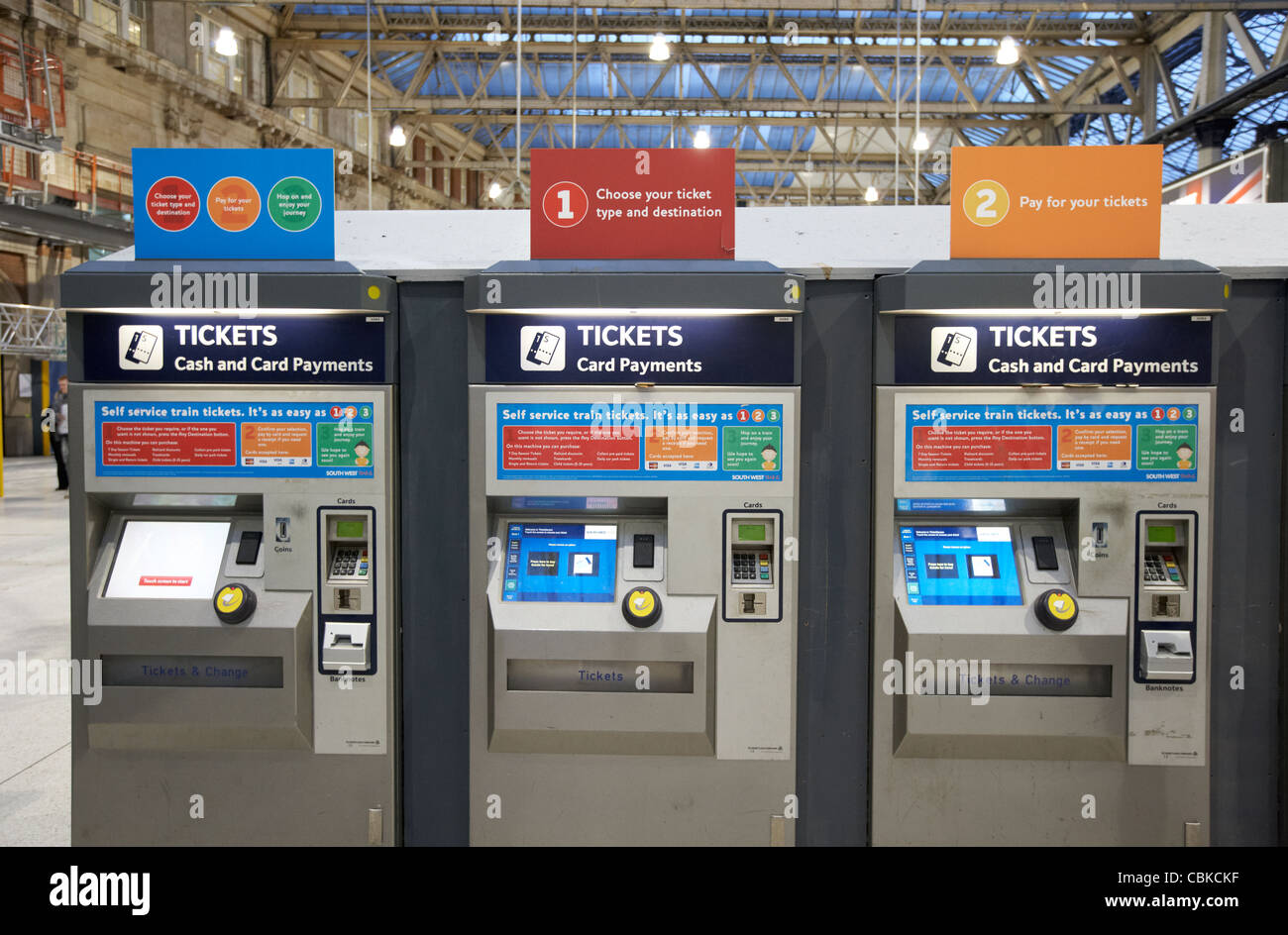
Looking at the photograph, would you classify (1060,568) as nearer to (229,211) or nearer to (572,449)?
(572,449)

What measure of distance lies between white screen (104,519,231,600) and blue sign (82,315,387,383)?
47cm

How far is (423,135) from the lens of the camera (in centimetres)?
1780

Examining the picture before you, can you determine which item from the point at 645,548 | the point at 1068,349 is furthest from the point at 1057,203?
the point at 645,548

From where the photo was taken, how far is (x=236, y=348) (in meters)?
2.66

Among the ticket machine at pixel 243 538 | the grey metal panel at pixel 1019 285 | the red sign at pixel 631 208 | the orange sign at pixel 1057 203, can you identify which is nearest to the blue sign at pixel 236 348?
the ticket machine at pixel 243 538

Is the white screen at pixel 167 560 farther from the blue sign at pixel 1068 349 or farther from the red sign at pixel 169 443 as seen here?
the blue sign at pixel 1068 349

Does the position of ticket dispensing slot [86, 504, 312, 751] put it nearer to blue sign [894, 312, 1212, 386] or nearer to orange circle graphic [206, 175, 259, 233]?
orange circle graphic [206, 175, 259, 233]

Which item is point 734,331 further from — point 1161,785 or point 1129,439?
point 1161,785

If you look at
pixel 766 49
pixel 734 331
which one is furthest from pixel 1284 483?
pixel 766 49

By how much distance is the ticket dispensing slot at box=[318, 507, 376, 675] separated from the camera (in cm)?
265

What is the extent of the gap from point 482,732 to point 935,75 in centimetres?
1367

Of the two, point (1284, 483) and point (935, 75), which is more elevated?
point (935, 75)

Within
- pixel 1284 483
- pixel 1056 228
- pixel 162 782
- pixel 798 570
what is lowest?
pixel 162 782

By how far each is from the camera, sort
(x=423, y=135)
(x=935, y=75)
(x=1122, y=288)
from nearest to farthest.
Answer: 1. (x=1122, y=288)
2. (x=935, y=75)
3. (x=423, y=135)
